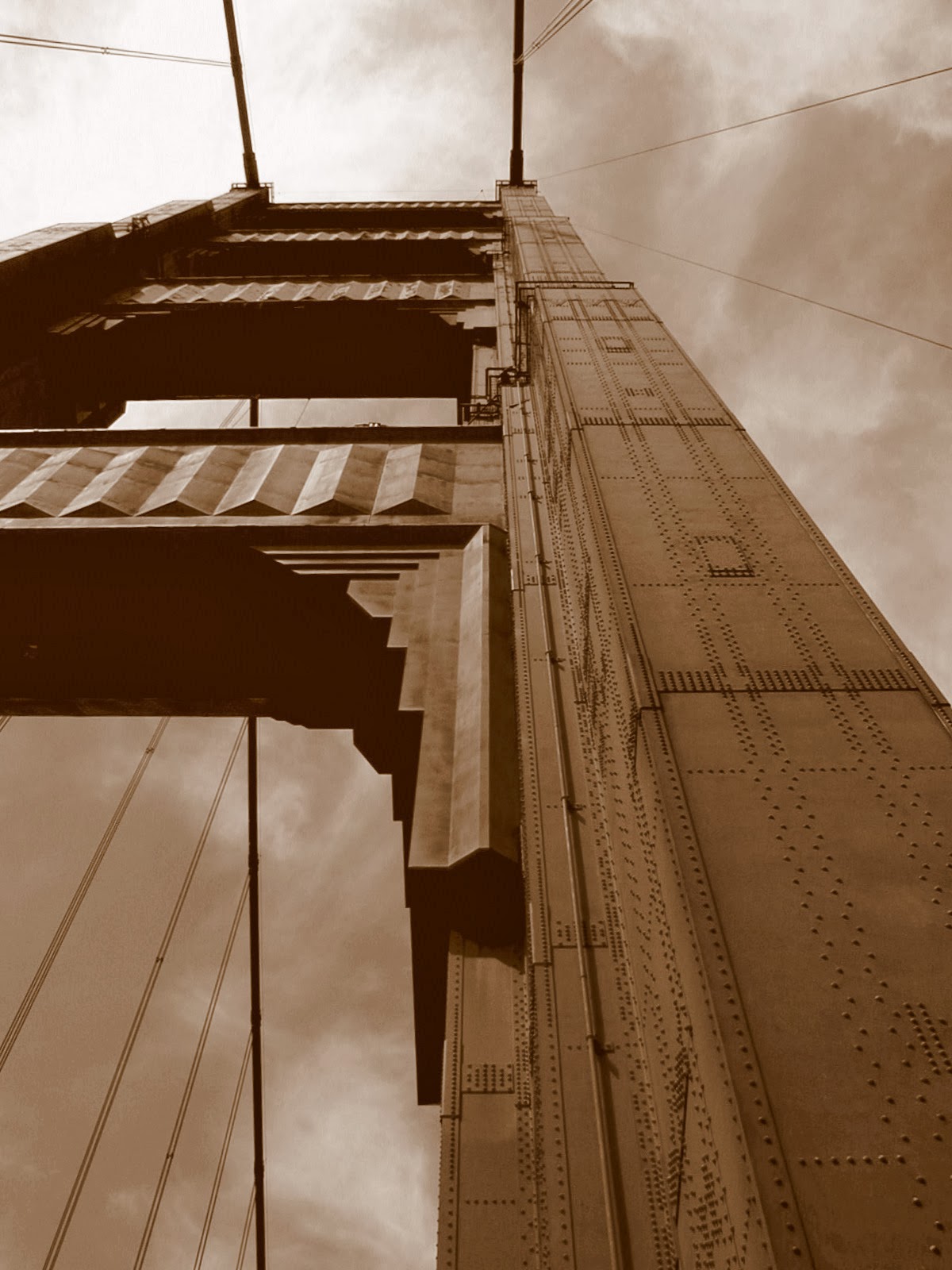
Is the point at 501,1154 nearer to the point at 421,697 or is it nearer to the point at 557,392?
the point at 421,697

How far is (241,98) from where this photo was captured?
1224 inches

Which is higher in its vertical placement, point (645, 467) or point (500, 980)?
point (645, 467)

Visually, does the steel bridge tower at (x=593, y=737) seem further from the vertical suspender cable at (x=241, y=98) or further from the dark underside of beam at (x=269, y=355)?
the vertical suspender cable at (x=241, y=98)

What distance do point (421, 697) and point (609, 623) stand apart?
2541mm

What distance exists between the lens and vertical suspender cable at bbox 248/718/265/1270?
17281mm

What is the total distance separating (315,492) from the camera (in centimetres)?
1036

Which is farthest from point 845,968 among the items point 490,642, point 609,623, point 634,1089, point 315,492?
point 315,492

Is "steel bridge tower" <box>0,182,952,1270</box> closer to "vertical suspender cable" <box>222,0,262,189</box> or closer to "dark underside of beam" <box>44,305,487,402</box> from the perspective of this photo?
"dark underside of beam" <box>44,305,487,402</box>

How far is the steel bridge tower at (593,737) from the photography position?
10.8 ft

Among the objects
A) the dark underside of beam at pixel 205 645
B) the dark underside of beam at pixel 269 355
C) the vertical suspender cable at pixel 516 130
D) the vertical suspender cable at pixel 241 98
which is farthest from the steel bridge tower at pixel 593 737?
the vertical suspender cable at pixel 241 98

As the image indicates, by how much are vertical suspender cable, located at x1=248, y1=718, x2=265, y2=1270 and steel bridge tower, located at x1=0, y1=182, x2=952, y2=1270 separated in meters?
6.83

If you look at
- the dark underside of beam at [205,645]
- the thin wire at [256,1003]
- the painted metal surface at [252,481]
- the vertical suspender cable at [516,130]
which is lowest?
the thin wire at [256,1003]

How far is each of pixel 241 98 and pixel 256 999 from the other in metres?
29.4

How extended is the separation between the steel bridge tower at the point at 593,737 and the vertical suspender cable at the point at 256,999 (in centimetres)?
683
